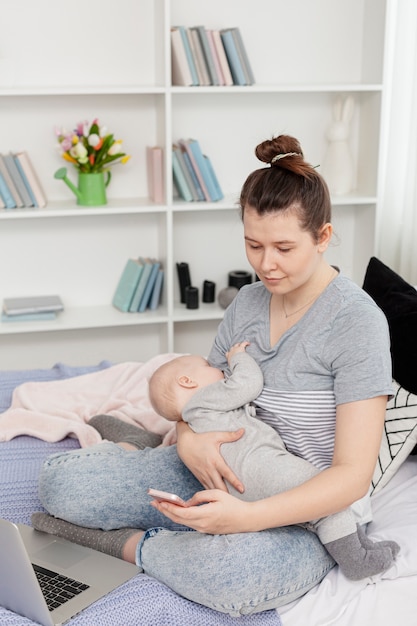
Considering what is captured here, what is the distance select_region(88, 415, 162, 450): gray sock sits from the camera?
6.34ft

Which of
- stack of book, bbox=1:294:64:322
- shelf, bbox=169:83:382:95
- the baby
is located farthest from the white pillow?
stack of book, bbox=1:294:64:322

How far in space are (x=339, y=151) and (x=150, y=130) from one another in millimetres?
723

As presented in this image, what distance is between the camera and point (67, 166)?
3.11 metres

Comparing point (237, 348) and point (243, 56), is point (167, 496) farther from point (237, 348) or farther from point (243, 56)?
point (243, 56)

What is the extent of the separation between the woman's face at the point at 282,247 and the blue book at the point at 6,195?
65.5 inches

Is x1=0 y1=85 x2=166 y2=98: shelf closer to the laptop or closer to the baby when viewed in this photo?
the baby

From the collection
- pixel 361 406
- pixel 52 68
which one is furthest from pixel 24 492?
pixel 52 68

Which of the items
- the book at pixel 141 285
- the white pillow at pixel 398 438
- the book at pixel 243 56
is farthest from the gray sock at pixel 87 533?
the book at pixel 243 56

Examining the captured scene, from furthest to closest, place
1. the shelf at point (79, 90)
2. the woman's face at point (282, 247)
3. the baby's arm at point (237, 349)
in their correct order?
the shelf at point (79, 90)
the baby's arm at point (237, 349)
the woman's face at point (282, 247)

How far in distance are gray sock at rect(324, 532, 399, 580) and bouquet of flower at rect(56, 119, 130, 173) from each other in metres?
1.87

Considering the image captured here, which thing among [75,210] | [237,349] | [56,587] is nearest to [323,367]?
[237,349]

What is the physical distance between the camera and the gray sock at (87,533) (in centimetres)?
156

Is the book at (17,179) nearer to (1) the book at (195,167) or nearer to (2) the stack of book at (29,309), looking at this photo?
(2) the stack of book at (29,309)

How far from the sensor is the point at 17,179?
2.97 m
